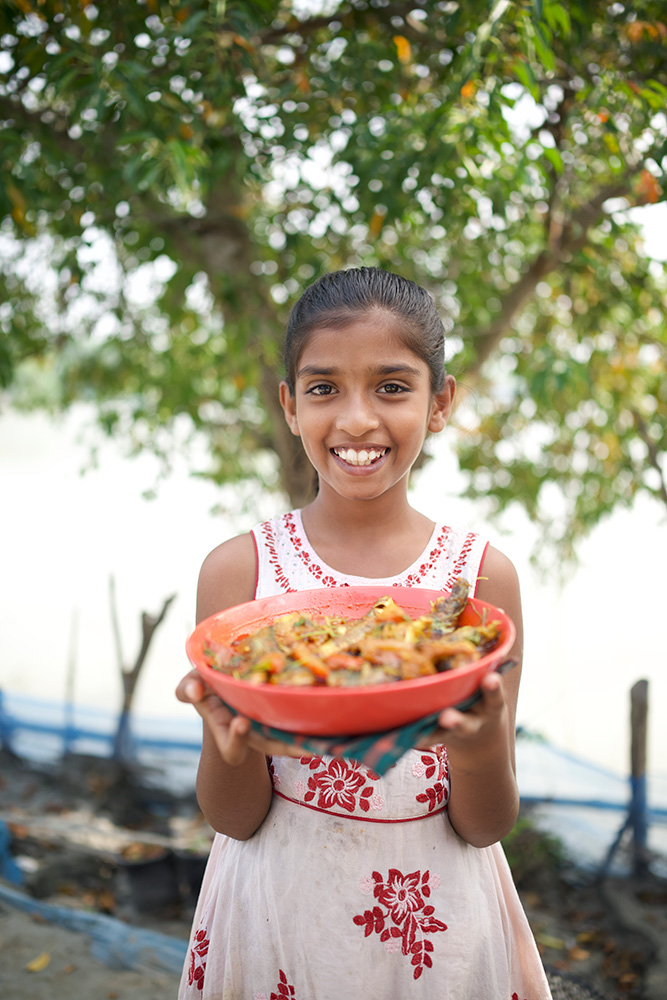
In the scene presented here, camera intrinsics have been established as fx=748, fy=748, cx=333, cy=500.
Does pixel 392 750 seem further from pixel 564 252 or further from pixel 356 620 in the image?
pixel 564 252

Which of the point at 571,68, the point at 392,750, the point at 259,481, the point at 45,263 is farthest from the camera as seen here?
the point at 259,481

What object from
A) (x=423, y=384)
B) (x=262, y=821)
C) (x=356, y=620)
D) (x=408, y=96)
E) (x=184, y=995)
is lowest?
(x=184, y=995)

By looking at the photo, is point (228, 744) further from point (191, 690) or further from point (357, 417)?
point (357, 417)

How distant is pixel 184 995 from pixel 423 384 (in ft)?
4.57

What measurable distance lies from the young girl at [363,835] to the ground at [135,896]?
1289 mm

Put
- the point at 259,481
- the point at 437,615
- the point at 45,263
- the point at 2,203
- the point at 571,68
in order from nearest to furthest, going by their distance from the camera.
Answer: the point at 437,615, the point at 2,203, the point at 571,68, the point at 45,263, the point at 259,481

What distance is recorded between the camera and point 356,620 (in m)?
1.43

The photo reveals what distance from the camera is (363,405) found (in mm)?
1532

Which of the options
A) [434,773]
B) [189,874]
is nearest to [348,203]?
[434,773]

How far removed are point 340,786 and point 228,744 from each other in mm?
393

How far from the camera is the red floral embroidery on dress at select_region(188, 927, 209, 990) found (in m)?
1.56

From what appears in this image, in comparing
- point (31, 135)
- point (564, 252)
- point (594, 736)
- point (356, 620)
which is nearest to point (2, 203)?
point (31, 135)

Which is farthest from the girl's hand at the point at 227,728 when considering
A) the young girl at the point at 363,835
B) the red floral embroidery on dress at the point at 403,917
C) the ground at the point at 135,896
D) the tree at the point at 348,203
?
the ground at the point at 135,896

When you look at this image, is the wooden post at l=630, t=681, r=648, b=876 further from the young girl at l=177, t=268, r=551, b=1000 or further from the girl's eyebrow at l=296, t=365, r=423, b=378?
the girl's eyebrow at l=296, t=365, r=423, b=378
